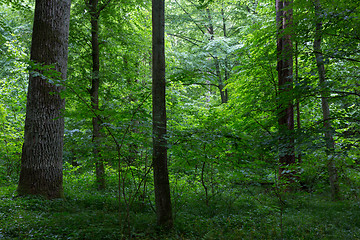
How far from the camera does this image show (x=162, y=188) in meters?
4.23

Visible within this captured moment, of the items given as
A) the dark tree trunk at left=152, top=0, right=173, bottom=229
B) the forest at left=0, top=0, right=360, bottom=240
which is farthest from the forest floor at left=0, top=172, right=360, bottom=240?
the dark tree trunk at left=152, top=0, right=173, bottom=229

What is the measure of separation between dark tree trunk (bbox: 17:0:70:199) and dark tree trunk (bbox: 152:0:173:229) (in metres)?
2.42

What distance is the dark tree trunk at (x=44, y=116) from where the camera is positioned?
5.29 meters

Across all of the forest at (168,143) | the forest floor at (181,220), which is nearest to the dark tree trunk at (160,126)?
the forest at (168,143)

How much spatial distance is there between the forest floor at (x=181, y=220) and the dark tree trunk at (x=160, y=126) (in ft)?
1.11

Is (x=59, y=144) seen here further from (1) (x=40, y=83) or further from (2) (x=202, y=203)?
(2) (x=202, y=203)

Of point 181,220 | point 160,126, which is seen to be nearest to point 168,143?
point 160,126

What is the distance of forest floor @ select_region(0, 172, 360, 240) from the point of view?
3869mm

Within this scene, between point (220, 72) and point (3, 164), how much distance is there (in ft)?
39.8

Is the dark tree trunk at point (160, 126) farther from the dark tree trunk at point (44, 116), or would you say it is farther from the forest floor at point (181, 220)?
the dark tree trunk at point (44, 116)

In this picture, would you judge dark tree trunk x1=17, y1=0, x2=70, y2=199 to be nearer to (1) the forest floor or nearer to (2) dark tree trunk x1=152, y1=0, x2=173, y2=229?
(1) the forest floor

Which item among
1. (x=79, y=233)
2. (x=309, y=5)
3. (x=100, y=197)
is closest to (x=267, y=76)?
(x=309, y=5)

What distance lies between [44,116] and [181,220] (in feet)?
12.2

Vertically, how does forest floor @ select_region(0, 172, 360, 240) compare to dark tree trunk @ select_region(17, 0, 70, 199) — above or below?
below
